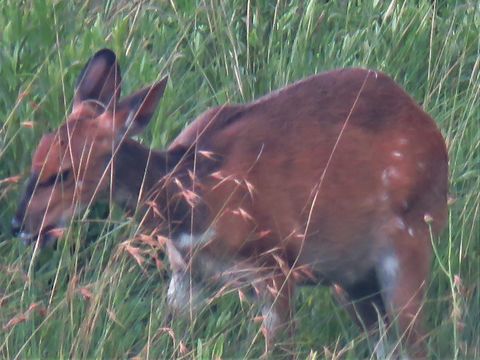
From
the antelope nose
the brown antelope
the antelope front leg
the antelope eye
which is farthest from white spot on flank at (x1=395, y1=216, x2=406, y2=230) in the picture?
the antelope nose

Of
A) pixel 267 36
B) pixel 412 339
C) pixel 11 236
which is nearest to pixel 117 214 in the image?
pixel 11 236

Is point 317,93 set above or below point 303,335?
above

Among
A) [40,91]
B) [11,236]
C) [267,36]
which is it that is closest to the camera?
[11,236]

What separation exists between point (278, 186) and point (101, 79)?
0.82 m

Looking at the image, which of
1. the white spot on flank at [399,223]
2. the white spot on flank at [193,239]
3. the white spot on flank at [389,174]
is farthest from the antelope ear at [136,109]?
the white spot on flank at [399,223]

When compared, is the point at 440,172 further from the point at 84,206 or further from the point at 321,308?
the point at 84,206

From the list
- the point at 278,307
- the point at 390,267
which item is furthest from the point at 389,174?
the point at 278,307

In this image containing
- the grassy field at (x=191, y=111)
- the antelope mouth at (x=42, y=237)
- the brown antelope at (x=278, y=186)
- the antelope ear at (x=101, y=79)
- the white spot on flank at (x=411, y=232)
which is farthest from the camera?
the white spot on flank at (x=411, y=232)

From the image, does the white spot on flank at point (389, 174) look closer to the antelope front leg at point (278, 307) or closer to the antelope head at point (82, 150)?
the antelope front leg at point (278, 307)

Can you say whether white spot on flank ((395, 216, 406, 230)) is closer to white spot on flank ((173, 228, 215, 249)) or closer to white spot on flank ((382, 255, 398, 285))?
white spot on flank ((382, 255, 398, 285))

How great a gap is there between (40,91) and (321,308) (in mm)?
1564

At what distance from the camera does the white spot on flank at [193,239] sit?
224 inches

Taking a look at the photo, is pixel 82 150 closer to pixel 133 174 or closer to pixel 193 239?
pixel 133 174

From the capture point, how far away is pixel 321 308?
5988 millimetres
